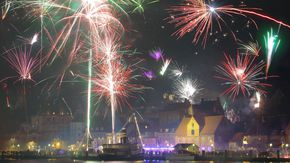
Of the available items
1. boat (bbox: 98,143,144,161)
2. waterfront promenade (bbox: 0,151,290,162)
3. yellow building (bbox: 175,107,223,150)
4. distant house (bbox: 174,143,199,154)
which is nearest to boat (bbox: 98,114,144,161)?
boat (bbox: 98,143,144,161)

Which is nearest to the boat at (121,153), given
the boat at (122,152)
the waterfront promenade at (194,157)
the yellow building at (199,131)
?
the boat at (122,152)

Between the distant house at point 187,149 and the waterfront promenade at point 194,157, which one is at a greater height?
the distant house at point 187,149

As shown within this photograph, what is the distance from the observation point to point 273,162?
187 ft

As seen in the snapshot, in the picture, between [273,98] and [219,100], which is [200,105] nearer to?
[219,100]

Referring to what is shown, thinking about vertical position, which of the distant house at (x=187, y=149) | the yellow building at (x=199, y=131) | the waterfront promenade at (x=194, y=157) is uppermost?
the yellow building at (x=199, y=131)

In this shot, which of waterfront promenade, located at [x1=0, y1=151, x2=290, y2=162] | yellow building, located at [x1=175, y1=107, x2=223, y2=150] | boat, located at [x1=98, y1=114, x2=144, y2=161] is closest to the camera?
waterfront promenade, located at [x1=0, y1=151, x2=290, y2=162]

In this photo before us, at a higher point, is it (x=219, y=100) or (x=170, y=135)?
(x=219, y=100)

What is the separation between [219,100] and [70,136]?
42224 mm

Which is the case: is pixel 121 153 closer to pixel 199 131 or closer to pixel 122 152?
pixel 122 152

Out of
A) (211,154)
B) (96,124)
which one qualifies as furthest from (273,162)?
(96,124)

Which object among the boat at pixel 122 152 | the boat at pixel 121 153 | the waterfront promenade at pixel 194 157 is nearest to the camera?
the waterfront promenade at pixel 194 157

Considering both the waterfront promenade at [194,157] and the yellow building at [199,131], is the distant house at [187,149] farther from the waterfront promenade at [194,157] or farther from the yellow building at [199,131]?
the yellow building at [199,131]

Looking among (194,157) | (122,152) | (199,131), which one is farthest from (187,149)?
(199,131)

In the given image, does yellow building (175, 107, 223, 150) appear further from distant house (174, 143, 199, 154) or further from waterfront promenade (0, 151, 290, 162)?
waterfront promenade (0, 151, 290, 162)
